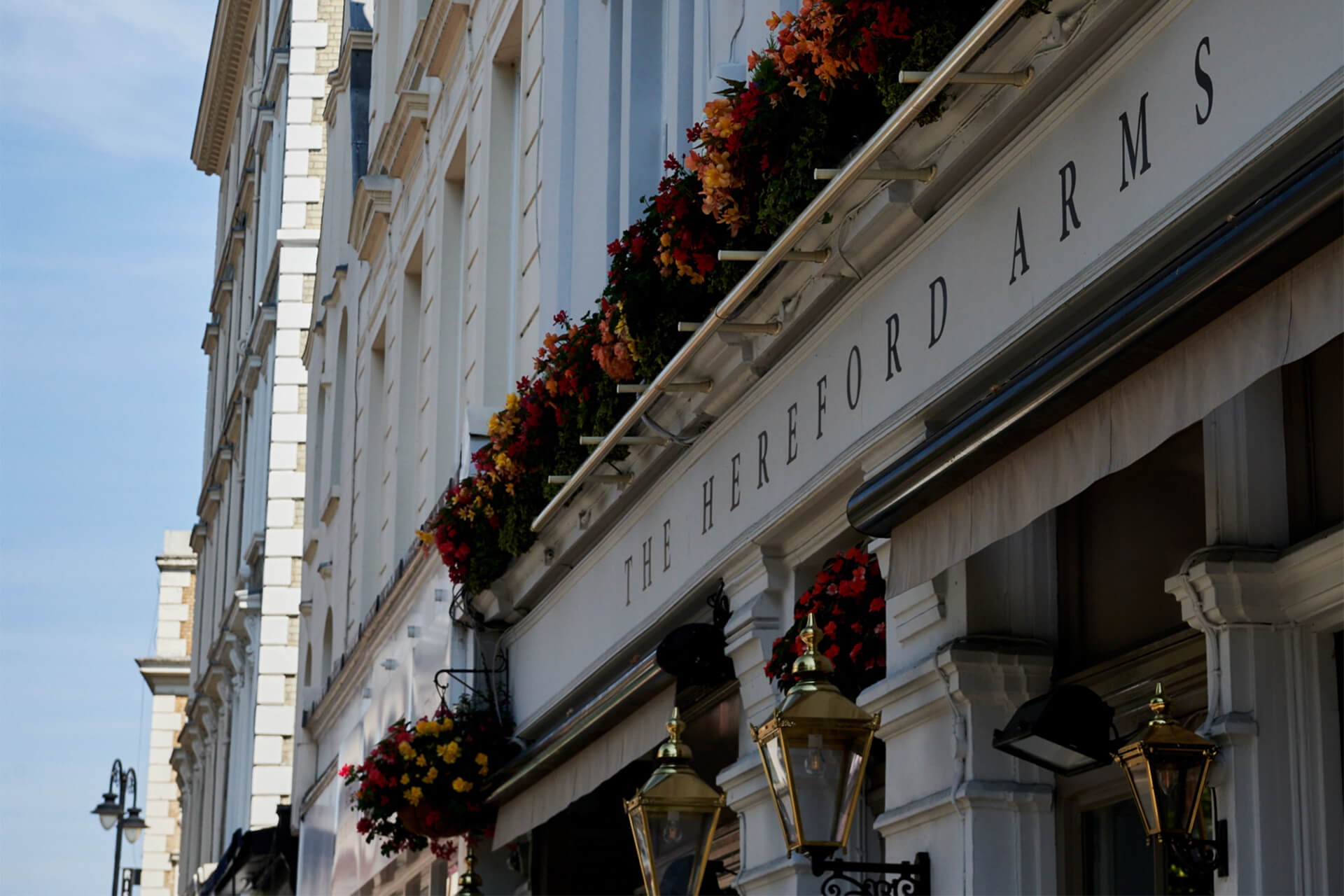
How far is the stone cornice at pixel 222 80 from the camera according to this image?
43188 mm

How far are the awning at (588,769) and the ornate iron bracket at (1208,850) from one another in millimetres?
4088

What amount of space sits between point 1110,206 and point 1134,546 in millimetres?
1475

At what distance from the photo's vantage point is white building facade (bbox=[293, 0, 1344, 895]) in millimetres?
5219

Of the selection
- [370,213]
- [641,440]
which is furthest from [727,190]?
[370,213]

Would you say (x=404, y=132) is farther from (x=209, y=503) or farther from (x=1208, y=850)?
(x=209, y=503)

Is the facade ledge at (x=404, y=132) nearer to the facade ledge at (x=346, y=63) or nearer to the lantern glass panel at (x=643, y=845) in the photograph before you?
the facade ledge at (x=346, y=63)

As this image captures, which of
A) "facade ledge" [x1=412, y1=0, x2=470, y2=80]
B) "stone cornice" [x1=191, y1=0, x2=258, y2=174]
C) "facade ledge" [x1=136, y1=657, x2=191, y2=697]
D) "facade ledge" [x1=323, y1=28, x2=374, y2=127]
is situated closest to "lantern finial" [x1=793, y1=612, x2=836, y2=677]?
"facade ledge" [x1=412, y1=0, x2=470, y2=80]

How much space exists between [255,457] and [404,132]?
17.8m

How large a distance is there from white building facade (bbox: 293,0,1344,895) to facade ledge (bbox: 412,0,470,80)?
5.62 metres

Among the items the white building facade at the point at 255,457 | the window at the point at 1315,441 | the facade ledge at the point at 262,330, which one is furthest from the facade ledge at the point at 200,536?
the window at the point at 1315,441

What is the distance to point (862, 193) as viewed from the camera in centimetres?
726

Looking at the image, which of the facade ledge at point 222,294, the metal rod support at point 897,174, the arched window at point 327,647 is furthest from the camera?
the facade ledge at point 222,294

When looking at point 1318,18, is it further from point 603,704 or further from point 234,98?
point 234,98

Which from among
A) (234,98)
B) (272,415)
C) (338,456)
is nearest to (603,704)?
(338,456)
